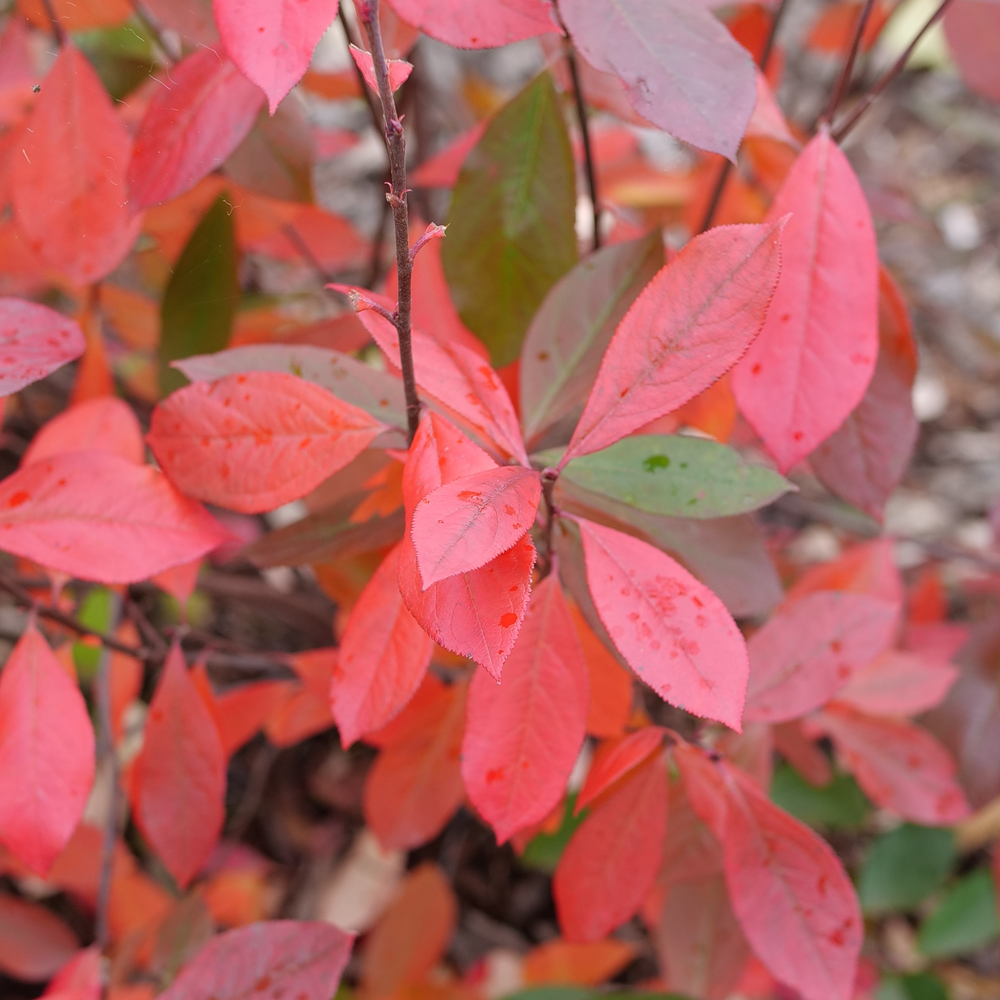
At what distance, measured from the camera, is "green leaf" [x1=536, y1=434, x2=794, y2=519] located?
56 cm

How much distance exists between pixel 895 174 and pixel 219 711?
7.41 feet

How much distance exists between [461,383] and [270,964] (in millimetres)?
445

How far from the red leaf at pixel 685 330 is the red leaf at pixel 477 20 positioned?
0.51ft

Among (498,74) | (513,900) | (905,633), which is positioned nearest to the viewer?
(905,633)

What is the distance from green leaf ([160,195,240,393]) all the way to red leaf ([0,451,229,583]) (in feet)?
0.93

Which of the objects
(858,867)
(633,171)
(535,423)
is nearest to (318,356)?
(535,423)

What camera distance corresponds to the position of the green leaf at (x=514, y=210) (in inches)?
29.8

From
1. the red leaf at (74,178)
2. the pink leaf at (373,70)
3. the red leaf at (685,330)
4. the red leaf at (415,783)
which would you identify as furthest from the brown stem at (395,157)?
the red leaf at (415,783)

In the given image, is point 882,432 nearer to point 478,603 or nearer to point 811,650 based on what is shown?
point 811,650

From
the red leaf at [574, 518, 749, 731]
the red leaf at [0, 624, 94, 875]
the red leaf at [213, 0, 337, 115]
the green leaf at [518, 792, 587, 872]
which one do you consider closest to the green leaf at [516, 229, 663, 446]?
the red leaf at [574, 518, 749, 731]

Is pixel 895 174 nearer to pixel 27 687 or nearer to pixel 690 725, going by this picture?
pixel 690 725

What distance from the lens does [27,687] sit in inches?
23.9

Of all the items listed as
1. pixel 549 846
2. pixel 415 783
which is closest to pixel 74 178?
pixel 415 783

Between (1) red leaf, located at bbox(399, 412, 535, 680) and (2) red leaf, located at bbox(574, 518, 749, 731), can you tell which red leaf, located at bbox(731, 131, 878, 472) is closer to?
(2) red leaf, located at bbox(574, 518, 749, 731)
